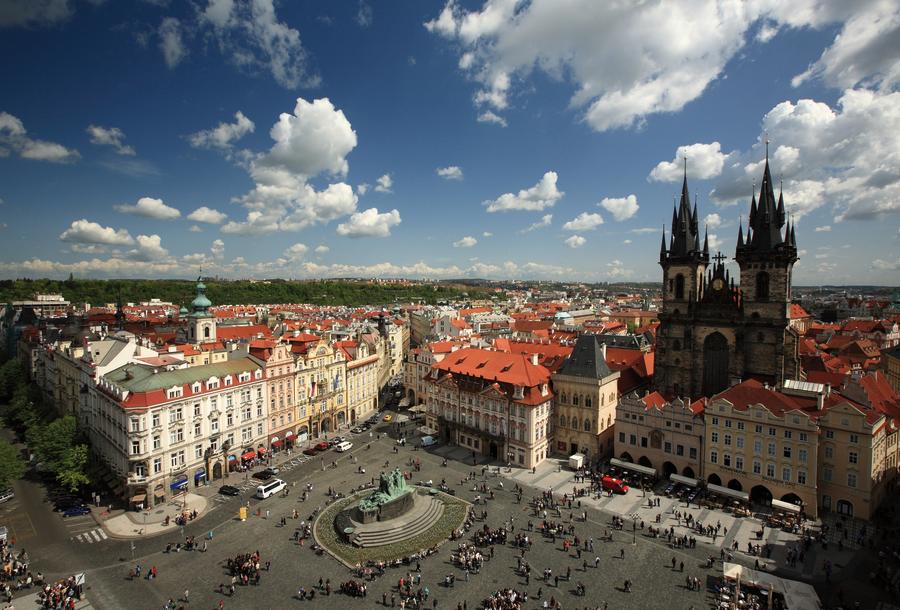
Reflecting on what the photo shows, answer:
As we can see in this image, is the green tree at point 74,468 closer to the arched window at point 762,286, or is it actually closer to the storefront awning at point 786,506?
the storefront awning at point 786,506

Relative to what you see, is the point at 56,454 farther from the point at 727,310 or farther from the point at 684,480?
the point at 727,310

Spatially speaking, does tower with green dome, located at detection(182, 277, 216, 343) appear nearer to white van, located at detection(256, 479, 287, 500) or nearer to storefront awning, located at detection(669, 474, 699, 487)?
white van, located at detection(256, 479, 287, 500)

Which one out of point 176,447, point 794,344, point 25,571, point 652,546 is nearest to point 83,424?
point 176,447

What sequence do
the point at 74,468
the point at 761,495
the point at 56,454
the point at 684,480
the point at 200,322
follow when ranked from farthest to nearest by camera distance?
the point at 200,322 → the point at 56,454 → the point at 684,480 → the point at 74,468 → the point at 761,495

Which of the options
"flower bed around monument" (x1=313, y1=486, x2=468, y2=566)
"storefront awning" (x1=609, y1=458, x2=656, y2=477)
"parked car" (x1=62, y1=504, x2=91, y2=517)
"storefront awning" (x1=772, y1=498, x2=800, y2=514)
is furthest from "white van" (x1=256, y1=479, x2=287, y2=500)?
"storefront awning" (x1=772, y1=498, x2=800, y2=514)

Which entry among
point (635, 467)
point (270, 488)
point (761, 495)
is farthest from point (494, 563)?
point (761, 495)

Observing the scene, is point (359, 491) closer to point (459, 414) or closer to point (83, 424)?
point (459, 414)
